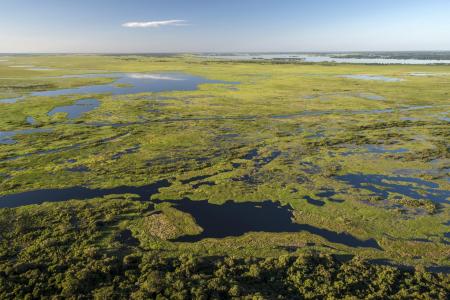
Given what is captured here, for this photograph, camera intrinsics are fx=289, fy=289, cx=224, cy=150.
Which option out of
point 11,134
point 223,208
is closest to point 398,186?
point 223,208

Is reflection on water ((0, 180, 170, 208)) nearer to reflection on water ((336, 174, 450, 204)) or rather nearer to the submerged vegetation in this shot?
the submerged vegetation

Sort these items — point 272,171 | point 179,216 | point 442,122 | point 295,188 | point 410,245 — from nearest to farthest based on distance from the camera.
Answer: point 410,245 → point 179,216 → point 295,188 → point 272,171 → point 442,122

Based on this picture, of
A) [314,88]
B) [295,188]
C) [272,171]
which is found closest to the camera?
[295,188]

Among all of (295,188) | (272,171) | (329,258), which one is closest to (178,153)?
(272,171)

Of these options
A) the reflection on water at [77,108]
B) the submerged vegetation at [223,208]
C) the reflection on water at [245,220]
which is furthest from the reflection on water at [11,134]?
the reflection on water at [245,220]

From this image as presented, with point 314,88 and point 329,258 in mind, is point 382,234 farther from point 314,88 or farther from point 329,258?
point 314,88

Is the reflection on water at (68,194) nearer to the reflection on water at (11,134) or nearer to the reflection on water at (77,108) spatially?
the reflection on water at (11,134)

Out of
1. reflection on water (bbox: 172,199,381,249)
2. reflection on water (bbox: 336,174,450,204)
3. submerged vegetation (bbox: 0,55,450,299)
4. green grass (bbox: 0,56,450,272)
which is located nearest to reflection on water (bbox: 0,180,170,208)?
submerged vegetation (bbox: 0,55,450,299)

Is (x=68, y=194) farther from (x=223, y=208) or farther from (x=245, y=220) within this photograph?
(x=245, y=220)
